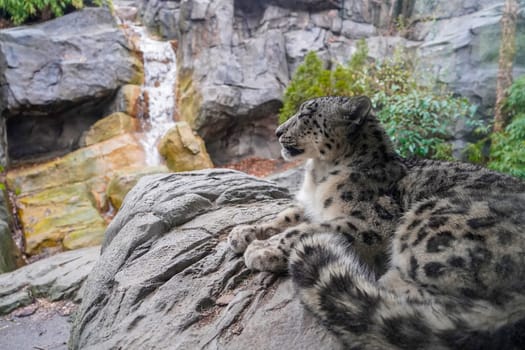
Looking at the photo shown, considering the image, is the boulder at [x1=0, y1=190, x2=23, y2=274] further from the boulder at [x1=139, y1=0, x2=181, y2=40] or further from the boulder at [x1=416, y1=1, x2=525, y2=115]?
the boulder at [x1=139, y1=0, x2=181, y2=40]

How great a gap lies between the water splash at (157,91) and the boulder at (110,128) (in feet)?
1.71

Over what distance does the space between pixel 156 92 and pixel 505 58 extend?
10.2m

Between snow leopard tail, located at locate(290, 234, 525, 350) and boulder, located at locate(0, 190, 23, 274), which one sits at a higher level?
snow leopard tail, located at locate(290, 234, 525, 350)

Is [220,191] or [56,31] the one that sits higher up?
[56,31]

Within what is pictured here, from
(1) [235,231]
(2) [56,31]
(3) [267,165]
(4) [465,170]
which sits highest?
(2) [56,31]

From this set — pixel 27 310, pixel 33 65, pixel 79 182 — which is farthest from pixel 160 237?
pixel 33 65

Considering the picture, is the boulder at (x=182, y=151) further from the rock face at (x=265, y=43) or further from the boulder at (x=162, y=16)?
the boulder at (x=162, y=16)

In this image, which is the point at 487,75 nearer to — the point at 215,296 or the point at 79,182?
the point at 215,296

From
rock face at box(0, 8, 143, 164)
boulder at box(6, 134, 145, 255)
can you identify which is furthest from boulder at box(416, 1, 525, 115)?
rock face at box(0, 8, 143, 164)

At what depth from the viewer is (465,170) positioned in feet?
8.96

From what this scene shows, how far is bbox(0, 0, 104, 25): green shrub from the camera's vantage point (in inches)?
507

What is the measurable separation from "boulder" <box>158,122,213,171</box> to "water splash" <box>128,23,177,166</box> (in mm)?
413

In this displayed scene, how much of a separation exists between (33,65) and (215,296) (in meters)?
12.4

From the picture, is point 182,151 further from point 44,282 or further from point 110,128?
point 44,282
